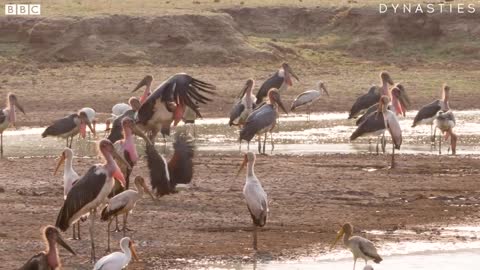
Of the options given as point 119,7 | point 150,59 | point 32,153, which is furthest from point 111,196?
point 119,7

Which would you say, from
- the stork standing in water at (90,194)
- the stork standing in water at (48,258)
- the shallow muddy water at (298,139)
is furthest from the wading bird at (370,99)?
the stork standing in water at (48,258)

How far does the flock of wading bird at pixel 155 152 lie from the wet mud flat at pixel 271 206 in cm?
34

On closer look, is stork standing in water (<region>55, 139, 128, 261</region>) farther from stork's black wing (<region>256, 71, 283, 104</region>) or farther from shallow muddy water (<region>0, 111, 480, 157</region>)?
stork's black wing (<region>256, 71, 283, 104</region>)

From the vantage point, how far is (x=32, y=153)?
21844 millimetres

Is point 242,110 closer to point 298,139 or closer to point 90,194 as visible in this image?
point 298,139

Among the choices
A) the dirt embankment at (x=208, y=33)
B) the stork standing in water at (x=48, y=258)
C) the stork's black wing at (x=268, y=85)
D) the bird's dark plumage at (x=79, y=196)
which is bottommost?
the stork standing in water at (x=48, y=258)

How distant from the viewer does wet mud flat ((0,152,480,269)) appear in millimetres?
13891

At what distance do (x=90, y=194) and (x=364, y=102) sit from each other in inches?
489

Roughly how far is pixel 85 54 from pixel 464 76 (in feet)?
29.9

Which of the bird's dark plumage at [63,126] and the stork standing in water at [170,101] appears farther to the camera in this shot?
the bird's dark plumage at [63,126]

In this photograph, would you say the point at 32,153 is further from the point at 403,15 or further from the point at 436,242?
the point at 403,15

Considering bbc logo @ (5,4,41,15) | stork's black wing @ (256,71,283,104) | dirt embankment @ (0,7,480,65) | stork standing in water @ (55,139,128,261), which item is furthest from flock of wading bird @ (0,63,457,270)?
bbc logo @ (5,4,41,15)

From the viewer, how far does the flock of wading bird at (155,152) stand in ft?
43.0

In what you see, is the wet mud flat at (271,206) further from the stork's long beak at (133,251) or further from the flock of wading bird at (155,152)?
the flock of wading bird at (155,152)
